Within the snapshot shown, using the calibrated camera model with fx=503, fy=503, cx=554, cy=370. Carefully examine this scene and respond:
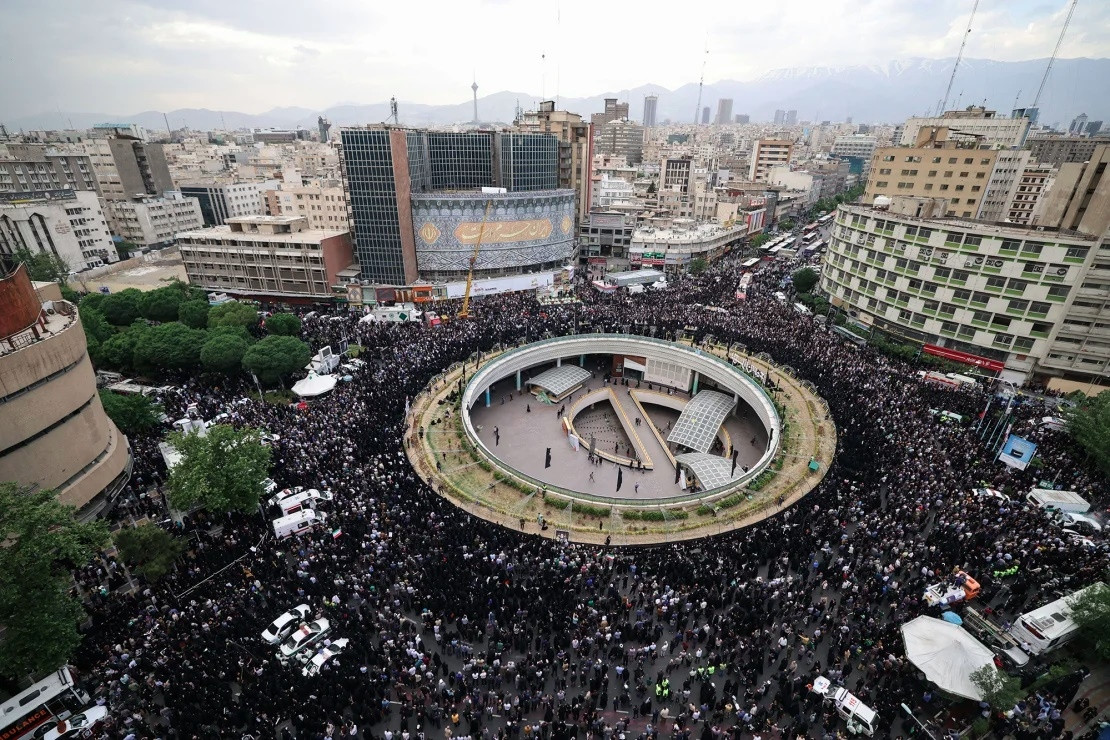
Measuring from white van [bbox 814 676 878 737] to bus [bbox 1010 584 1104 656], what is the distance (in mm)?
6820

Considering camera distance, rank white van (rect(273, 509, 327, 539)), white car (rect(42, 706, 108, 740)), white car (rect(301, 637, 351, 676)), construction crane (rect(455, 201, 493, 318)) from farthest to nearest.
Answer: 1. construction crane (rect(455, 201, 493, 318))
2. white van (rect(273, 509, 327, 539))
3. white car (rect(301, 637, 351, 676))
4. white car (rect(42, 706, 108, 740))

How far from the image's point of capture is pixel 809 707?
15.1m

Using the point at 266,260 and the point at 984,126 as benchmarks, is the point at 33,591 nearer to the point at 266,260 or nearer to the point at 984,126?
the point at 266,260

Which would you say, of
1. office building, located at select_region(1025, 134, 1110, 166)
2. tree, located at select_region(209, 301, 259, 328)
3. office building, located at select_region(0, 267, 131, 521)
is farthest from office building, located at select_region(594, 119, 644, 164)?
office building, located at select_region(0, 267, 131, 521)

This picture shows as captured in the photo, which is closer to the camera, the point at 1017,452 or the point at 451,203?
the point at 1017,452

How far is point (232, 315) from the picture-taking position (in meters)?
38.9

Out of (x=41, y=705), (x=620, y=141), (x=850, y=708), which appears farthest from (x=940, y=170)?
(x=620, y=141)

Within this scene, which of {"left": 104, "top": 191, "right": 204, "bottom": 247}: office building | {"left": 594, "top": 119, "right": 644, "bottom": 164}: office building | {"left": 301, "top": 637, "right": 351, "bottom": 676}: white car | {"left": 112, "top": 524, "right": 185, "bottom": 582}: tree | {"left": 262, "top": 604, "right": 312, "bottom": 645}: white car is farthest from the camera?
{"left": 594, "top": 119, "right": 644, "bottom": 164}: office building

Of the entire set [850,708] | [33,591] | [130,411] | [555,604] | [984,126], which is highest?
[984,126]

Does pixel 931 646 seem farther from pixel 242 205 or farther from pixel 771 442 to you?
pixel 242 205

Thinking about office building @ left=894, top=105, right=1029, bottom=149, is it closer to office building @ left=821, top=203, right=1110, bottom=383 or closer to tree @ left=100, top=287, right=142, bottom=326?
office building @ left=821, top=203, right=1110, bottom=383

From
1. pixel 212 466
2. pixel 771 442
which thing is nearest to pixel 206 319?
pixel 212 466

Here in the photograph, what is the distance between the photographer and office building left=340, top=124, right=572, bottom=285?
47.4 m

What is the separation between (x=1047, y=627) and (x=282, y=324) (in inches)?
1743
